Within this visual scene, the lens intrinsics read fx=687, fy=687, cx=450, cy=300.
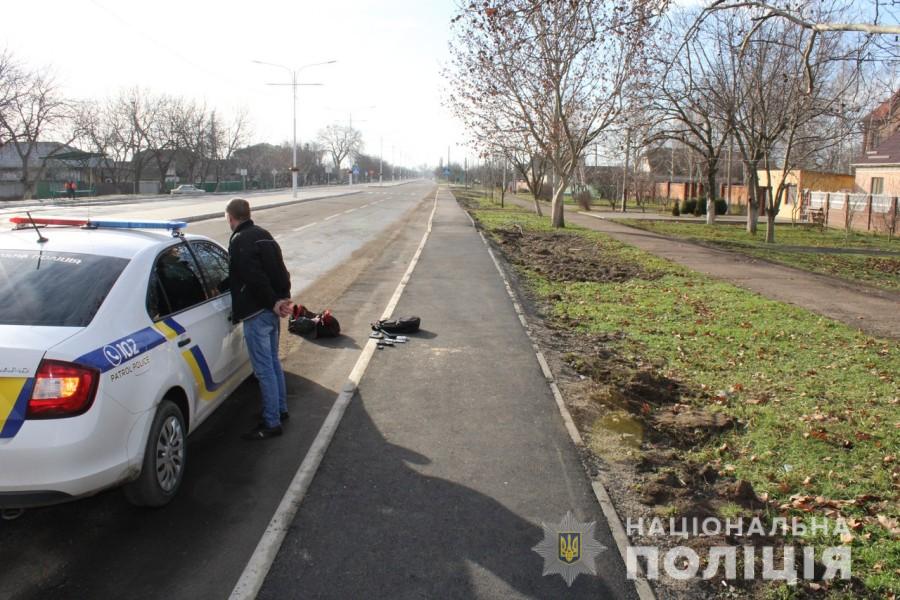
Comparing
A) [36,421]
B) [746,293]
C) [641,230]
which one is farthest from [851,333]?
[641,230]

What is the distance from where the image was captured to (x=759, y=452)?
17.7 ft

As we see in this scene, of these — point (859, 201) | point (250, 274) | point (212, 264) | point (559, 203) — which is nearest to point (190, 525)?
point (250, 274)

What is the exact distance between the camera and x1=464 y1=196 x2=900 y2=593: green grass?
4.78m

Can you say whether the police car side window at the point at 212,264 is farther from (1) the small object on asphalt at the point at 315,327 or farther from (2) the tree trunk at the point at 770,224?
(2) the tree trunk at the point at 770,224

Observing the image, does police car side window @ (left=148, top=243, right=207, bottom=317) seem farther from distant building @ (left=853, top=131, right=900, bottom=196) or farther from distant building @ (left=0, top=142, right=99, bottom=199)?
distant building @ (left=0, top=142, right=99, bottom=199)

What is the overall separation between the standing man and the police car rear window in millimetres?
1019

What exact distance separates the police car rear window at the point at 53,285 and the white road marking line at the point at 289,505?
155 centimetres

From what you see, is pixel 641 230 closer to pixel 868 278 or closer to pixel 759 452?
pixel 868 278

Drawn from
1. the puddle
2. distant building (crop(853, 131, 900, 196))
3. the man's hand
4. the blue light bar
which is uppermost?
distant building (crop(853, 131, 900, 196))

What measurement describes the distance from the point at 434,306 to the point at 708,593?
7.61 meters
